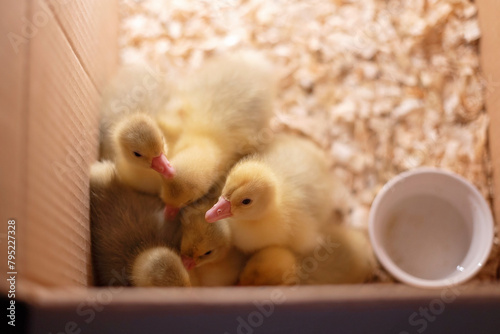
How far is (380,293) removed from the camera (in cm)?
78

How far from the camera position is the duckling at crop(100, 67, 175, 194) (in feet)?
4.07

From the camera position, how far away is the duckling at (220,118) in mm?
1321

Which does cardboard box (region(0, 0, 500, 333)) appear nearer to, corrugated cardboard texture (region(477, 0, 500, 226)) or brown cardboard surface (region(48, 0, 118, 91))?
brown cardboard surface (region(48, 0, 118, 91))

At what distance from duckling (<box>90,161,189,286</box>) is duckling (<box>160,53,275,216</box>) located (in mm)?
81

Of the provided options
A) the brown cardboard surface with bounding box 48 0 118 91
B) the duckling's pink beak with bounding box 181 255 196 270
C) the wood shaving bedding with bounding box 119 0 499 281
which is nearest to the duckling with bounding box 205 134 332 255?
the duckling's pink beak with bounding box 181 255 196 270

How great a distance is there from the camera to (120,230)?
131 centimetres

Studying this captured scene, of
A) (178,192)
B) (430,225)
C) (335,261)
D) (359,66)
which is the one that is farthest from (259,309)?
(359,66)

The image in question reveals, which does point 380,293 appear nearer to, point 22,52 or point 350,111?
point 22,52

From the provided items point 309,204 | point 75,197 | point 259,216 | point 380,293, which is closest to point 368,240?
point 309,204

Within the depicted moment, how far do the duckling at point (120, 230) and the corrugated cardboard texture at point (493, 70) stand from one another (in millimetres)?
1075

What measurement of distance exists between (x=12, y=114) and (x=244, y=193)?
1.82ft

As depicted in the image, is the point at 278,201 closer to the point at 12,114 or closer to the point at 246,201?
the point at 246,201

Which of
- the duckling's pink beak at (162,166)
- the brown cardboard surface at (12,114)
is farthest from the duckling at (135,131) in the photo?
the brown cardboard surface at (12,114)

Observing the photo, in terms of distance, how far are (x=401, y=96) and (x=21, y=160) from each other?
1.33m
